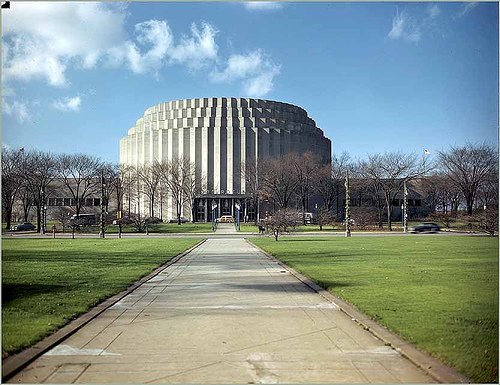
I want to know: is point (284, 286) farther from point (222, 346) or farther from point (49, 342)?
point (49, 342)

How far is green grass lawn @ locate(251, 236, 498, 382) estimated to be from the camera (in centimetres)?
593

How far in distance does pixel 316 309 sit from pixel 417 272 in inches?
309

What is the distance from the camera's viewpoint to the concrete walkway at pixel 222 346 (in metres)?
6.21

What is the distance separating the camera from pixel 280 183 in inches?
3164

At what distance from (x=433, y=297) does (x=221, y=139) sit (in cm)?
9123

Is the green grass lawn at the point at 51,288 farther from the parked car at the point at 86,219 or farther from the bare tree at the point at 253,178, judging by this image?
the bare tree at the point at 253,178

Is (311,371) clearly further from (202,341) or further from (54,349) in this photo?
(54,349)

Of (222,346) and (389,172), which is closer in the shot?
(222,346)

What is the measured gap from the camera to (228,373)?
634cm

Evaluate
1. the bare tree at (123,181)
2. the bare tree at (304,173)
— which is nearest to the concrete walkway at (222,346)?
the bare tree at (304,173)

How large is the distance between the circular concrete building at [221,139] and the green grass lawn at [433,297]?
79241 mm

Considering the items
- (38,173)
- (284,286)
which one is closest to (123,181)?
(38,173)

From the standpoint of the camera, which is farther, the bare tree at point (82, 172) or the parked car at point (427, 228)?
the bare tree at point (82, 172)

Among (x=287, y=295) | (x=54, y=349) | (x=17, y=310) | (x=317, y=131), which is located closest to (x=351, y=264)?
(x=287, y=295)
